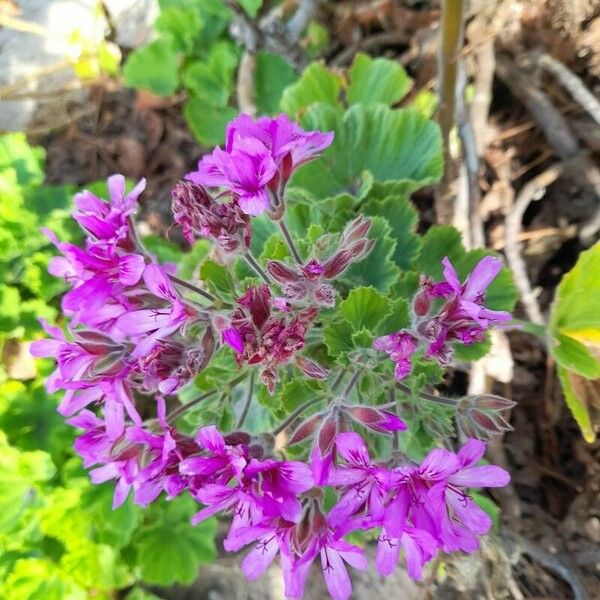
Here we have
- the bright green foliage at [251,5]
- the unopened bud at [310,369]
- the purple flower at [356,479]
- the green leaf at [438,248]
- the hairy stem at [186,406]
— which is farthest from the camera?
the bright green foliage at [251,5]

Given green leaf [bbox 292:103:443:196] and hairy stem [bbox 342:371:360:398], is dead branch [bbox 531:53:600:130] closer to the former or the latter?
green leaf [bbox 292:103:443:196]

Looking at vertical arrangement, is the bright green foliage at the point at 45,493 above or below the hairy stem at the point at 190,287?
below

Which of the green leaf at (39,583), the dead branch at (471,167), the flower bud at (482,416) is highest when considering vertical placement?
the dead branch at (471,167)

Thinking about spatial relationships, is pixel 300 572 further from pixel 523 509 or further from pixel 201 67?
pixel 201 67

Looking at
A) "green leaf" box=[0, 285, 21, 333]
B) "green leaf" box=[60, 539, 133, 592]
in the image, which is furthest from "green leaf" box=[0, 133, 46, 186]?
"green leaf" box=[60, 539, 133, 592]

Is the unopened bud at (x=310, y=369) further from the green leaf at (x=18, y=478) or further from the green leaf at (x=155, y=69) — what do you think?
the green leaf at (x=155, y=69)

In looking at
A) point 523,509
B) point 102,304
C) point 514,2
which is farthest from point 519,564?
point 514,2

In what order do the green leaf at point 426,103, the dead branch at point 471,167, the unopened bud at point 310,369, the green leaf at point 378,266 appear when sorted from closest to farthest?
the unopened bud at point 310,369, the green leaf at point 378,266, the dead branch at point 471,167, the green leaf at point 426,103

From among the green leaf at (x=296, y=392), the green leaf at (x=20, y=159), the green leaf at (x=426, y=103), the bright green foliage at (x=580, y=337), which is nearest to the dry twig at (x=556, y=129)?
the green leaf at (x=426, y=103)
